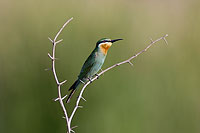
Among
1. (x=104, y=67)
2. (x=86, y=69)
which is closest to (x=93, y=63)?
(x=86, y=69)

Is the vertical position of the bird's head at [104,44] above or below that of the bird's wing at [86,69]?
above

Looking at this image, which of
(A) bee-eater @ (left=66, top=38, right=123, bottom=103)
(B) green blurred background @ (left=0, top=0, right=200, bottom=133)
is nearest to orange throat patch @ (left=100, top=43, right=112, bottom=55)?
(A) bee-eater @ (left=66, top=38, right=123, bottom=103)

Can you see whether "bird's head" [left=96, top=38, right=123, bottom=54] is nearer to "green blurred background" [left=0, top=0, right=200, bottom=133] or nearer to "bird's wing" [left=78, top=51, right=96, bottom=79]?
"bird's wing" [left=78, top=51, right=96, bottom=79]

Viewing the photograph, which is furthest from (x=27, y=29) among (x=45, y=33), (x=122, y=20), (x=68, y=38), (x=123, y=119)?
(x=123, y=119)

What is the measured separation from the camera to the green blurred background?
3.20m

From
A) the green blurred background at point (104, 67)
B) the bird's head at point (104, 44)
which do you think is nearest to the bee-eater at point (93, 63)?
the bird's head at point (104, 44)

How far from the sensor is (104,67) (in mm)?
3264

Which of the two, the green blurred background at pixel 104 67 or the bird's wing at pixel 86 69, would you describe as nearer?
the bird's wing at pixel 86 69

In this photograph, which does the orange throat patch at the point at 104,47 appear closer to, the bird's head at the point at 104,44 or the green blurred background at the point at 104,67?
the bird's head at the point at 104,44

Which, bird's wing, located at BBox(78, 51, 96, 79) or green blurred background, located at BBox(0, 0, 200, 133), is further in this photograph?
green blurred background, located at BBox(0, 0, 200, 133)

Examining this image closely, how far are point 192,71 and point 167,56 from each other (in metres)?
0.29

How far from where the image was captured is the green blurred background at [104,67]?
3203 millimetres

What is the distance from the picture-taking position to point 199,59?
3629 millimetres

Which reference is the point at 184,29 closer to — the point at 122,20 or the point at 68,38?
the point at 122,20
